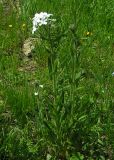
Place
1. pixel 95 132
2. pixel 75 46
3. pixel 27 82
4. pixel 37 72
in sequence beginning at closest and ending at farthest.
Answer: pixel 75 46, pixel 95 132, pixel 27 82, pixel 37 72

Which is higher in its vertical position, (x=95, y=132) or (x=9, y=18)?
(x=9, y=18)

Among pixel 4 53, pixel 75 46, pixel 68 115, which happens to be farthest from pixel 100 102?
pixel 4 53

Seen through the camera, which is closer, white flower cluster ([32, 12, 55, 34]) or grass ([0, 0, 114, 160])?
white flower cluster ([32, 12, 55, 34])

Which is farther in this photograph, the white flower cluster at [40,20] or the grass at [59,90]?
the grass at [59,90]

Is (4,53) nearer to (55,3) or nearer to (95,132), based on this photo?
(55,3)

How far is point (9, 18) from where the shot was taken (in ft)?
17.0

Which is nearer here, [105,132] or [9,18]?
[105,132]

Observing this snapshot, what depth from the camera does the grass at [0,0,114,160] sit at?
3.23 m

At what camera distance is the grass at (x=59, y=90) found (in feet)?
10.6

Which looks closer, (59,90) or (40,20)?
(40,20)

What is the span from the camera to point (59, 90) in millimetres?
3244

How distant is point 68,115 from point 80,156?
1.02 ft

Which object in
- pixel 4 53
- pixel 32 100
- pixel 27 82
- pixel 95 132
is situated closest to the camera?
pixel 95 132

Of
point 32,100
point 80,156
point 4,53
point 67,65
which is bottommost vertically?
point 80,156
